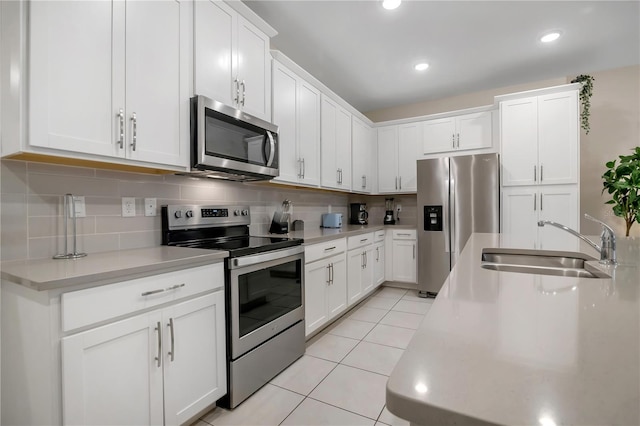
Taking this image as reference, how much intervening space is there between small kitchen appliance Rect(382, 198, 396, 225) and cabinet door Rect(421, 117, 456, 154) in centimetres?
91

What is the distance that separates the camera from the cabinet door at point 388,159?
14.5 ft

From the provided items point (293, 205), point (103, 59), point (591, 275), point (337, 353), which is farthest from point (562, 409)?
point (293, 205)

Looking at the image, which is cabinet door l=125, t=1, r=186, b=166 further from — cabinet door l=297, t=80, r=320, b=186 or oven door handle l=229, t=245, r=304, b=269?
cabinet door l=297, t=80, r=320, b=186

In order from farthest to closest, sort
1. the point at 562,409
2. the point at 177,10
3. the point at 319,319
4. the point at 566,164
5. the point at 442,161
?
the point at 442,161 → the point at 566,164 → the point at 319,319 → the point at 177,10 → the point at 562,409

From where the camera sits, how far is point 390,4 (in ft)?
7.54

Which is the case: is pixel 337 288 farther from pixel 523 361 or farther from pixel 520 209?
pixel 523 361

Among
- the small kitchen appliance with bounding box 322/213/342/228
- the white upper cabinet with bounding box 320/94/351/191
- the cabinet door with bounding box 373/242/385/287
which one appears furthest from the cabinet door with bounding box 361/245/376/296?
the white upper cabinet with bounding box 320/94/351/191

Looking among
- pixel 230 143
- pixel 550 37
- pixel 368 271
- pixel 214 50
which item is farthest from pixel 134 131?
pixel 550 37

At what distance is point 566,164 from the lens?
3221 mm

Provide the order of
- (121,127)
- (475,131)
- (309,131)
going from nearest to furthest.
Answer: (121,127) → (309,131) → (475,131)

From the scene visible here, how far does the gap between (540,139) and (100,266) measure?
4.11m

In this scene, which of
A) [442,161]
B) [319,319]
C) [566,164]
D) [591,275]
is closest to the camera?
[591,275]

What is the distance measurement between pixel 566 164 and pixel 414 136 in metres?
1.77

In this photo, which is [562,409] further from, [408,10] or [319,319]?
[408,10]
